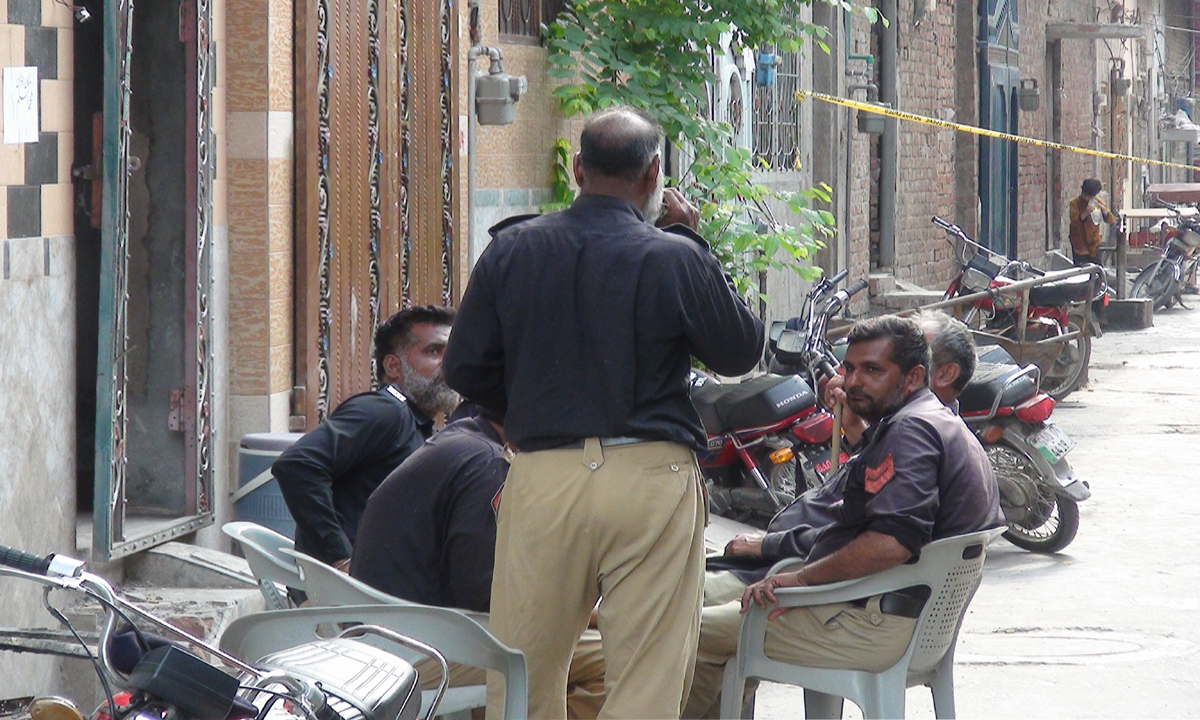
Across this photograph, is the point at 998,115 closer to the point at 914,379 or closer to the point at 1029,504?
the point at 1029,504

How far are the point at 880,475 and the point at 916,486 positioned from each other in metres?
0.10

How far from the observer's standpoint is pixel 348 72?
6.54 meters

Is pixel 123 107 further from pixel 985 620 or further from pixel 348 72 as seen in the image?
pixel 985 620

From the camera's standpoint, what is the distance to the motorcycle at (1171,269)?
2153 cm

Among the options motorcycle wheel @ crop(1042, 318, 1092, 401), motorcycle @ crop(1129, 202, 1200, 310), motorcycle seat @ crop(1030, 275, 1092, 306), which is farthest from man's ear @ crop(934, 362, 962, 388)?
motorcycle @ crop(1129, 202, 1200, 310)

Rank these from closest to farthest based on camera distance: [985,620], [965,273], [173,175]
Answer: [173,175] → [985,620] → [965,273]

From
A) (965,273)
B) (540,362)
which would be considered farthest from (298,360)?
(965,273)

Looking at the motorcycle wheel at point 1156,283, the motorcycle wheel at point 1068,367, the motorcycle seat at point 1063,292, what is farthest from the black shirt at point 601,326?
the motorcycle wheel at point 1156,283

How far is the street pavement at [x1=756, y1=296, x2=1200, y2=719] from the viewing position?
557cm

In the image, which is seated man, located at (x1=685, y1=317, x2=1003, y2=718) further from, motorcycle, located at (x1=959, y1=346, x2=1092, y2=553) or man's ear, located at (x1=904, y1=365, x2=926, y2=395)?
motorcycle, located at (x1=959, y1=346, x2=1092, y2=553)

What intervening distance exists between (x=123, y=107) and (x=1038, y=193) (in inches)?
825

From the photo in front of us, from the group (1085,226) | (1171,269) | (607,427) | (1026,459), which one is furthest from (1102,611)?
(1171,269)

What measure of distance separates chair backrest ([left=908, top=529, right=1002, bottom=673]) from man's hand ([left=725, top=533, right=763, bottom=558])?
61cm

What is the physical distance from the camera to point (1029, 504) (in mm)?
7812
